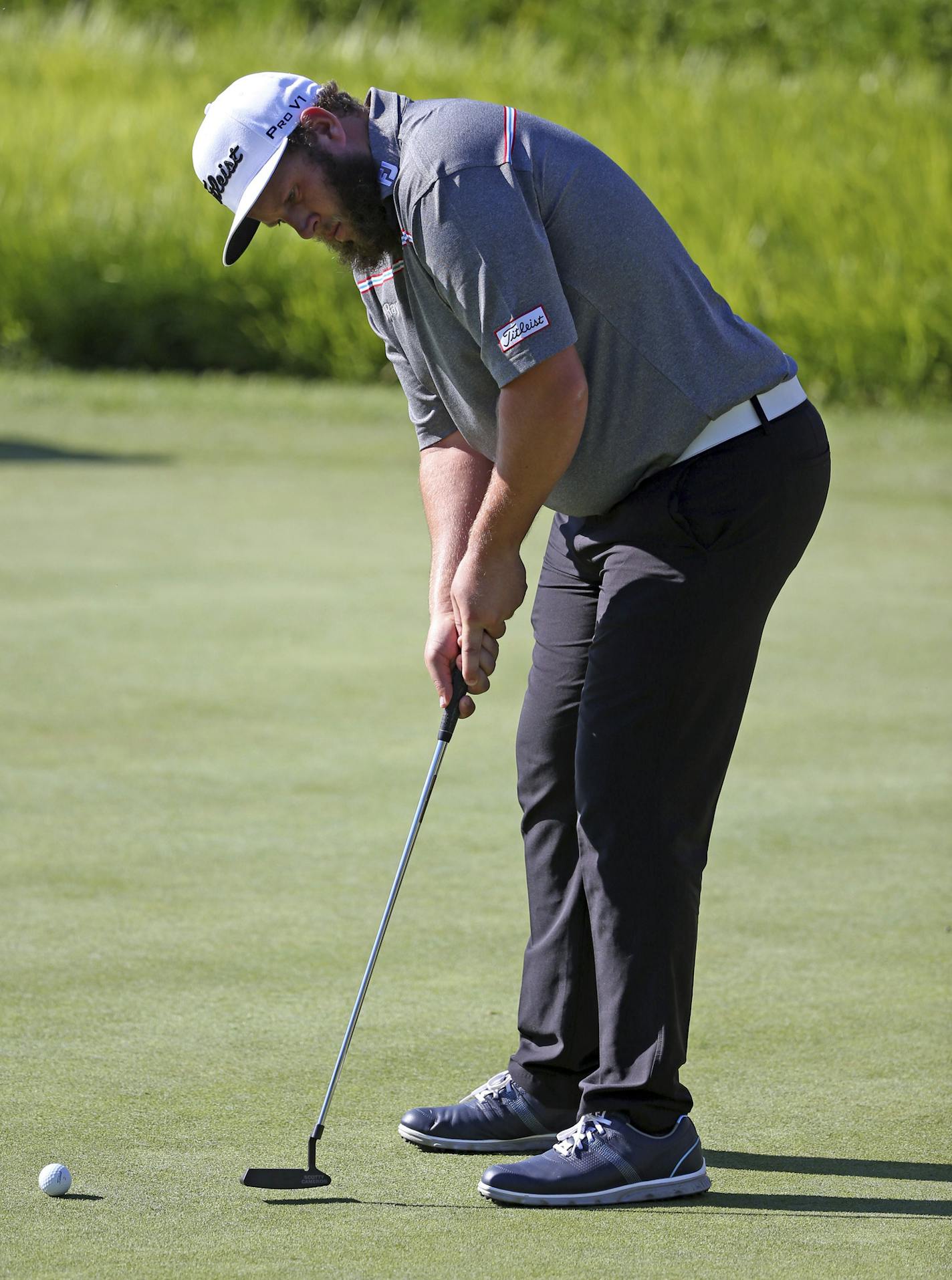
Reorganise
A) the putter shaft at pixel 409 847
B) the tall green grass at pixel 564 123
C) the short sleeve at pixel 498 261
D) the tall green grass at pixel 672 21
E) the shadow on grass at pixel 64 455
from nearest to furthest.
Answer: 1. the short sleeve at pixel 498 261
2. the putter shaft at pixel 409 847
3. the shadow on grass at pixel 64 455
4. the tall green grass at pixel 564 123
5. the tall green grass at pixel 672 21

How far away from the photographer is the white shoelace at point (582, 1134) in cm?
297

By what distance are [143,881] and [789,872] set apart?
140cm

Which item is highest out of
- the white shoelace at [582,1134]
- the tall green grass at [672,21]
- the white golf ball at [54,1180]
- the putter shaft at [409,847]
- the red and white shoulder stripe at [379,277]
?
the tall green grass at [672,21]

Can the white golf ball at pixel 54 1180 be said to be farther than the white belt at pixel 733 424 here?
No

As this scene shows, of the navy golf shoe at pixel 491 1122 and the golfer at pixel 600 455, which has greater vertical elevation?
the golfer at pixel 600 455

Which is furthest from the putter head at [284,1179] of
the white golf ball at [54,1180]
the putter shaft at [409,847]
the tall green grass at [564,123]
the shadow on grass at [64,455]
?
the tall green grass at [564,123]

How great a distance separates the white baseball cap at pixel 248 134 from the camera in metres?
2.81

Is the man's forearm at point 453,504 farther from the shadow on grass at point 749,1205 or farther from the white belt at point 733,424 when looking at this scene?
the shadow on grass at point 749,1205

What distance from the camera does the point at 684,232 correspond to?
15367 mm

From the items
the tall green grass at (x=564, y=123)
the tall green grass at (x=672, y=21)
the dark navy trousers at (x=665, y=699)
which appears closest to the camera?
the dark navy trousers at (x=665, y=699)

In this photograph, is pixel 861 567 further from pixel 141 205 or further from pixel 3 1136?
pixel 141 205

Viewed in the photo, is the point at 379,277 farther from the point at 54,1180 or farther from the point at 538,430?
the point at 54,1180

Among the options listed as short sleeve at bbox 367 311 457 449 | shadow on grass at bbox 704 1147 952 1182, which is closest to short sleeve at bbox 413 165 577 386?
short sleeve at bbox 367 311 457 449

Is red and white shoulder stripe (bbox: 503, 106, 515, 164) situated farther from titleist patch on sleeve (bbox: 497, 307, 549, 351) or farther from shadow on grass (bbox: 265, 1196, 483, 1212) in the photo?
shadow on grass (bbox: 265, 1196, 483, 1212)
